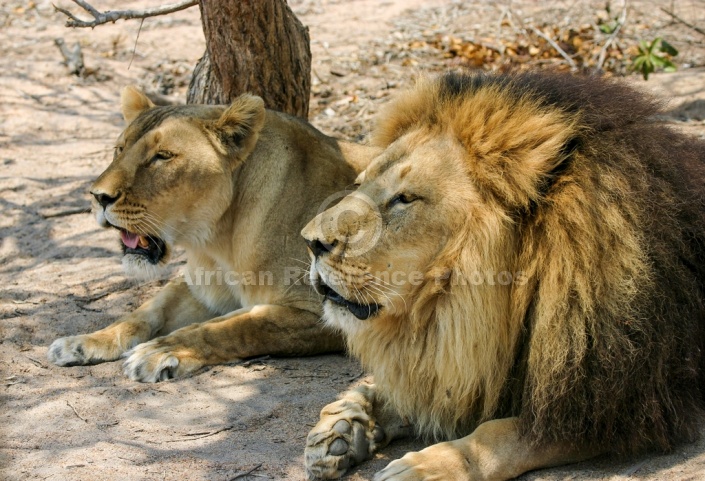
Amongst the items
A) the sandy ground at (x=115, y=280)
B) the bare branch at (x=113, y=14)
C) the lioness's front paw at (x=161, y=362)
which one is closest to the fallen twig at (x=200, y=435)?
the sandy ground at (x=115, y=280)

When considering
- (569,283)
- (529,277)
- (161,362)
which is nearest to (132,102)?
(161,362)

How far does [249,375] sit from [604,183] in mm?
2036

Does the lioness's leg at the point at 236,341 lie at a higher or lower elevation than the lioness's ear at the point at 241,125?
lower

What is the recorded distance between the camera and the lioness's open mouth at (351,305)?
311cm

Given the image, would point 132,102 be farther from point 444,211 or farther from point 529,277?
point 529,277

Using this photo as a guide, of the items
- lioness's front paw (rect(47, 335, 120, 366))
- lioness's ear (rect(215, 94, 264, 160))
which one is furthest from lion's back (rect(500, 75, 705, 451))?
lioness's front paw (rect(47, 335, 120, 366))

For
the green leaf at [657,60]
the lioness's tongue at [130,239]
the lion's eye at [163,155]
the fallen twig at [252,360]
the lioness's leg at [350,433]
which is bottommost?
the fallen twig at [252,360]

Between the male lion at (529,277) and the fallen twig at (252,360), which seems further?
the fallen twig at (252,360)

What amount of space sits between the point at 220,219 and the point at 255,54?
1.24 metres

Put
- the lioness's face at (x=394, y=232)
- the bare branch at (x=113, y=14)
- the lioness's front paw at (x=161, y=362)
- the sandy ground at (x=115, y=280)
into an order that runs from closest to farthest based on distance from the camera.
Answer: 1. the lioness's face at (x=394, y=232)
2. the sandy ground at (x=115, y=280)
3. the lioness's front paw at (x=161, y=362)
4. the bare branch at (x=113, y=14)

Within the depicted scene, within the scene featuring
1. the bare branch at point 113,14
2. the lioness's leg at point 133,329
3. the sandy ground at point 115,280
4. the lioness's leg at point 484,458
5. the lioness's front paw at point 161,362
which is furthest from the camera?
the bare branch at point 113,14

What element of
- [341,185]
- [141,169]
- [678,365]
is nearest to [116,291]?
[141,169]

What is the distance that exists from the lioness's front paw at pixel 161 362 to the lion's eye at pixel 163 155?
919 millimetres

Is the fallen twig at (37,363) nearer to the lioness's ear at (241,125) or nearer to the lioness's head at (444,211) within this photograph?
the lioness's ear at (241,125)
